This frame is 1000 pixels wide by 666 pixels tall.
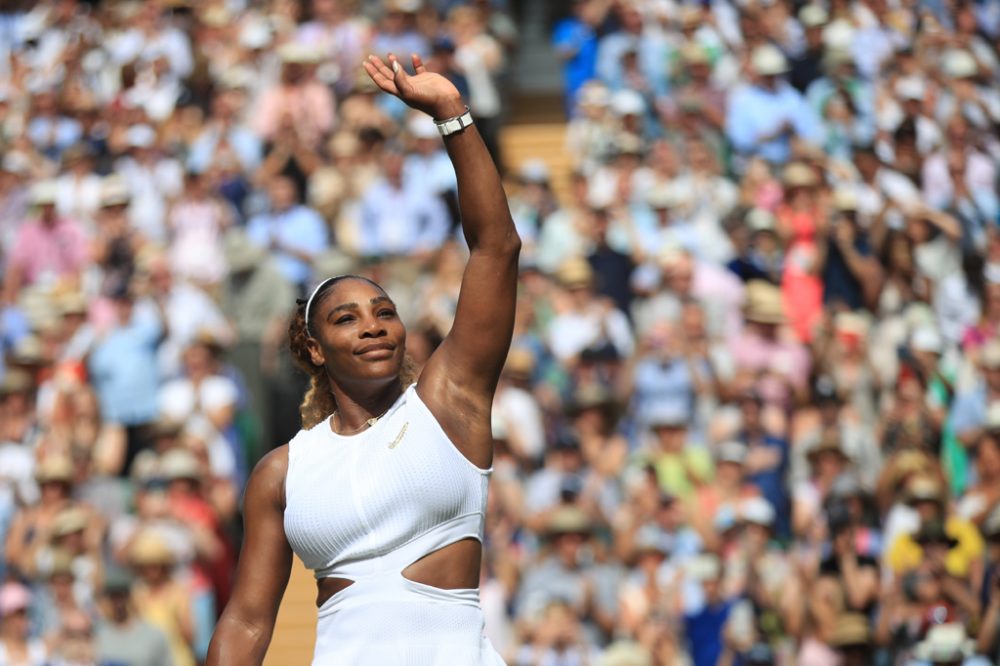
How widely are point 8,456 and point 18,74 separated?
17.1 ft

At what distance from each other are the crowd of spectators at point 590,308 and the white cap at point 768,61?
0.05 m

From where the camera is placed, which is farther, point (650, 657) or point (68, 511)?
point (68, 511)

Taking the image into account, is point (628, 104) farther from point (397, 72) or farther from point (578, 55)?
point (397, 72)

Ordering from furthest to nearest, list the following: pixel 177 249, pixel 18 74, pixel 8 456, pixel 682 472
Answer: pixel 18 74, pixel 177 249, pixel 8 456, pixel 682 472

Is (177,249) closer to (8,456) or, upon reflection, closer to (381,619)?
(8,456)

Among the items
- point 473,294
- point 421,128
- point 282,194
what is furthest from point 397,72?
point 421,128

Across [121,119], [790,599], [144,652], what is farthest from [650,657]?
[121,119]

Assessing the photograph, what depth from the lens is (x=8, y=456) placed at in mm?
11102

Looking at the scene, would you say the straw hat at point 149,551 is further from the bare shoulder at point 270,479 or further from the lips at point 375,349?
the lips at point 375,349

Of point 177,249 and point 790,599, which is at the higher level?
point 790,599

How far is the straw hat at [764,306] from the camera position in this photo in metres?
10.8

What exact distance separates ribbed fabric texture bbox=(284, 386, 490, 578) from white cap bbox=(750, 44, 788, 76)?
29.0 feet

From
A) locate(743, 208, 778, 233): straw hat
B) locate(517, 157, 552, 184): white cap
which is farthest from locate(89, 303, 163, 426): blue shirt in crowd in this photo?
locate(743, 208, 778, 233): straw hat

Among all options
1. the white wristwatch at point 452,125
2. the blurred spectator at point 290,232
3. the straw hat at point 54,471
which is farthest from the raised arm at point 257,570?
the blurred spectator at point 290,232
